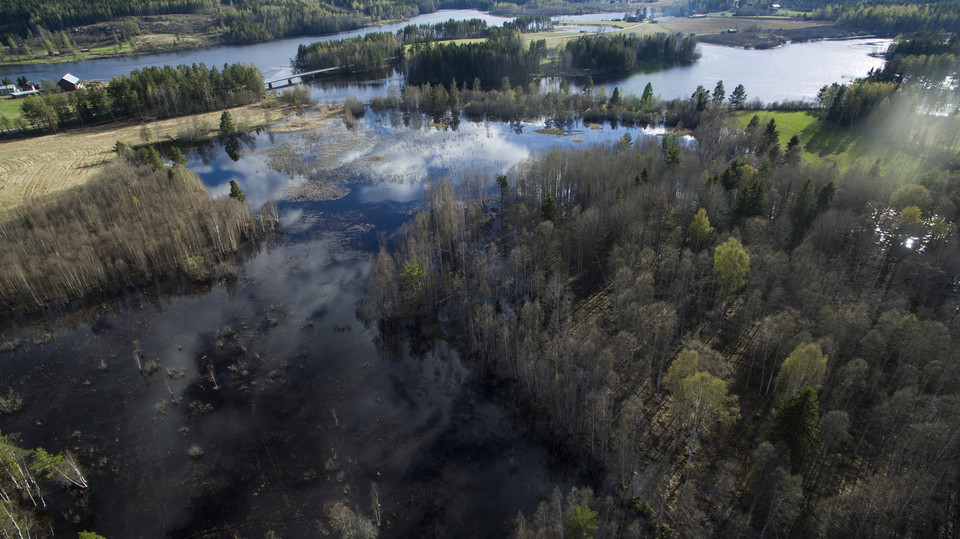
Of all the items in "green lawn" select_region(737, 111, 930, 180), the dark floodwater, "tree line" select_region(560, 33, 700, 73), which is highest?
"tree line" select_region(560, 33, 700, 73)

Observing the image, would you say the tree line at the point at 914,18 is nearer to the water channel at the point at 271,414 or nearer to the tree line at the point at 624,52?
the tree line at the point at 624,52

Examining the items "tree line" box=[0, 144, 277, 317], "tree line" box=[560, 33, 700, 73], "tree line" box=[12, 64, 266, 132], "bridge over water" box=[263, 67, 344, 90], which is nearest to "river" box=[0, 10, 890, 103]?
"bridge over water" box=[263, 67, 344, 90]

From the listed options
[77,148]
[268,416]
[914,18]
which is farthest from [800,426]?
[914,18]

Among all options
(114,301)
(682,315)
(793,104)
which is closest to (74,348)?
(114,301)

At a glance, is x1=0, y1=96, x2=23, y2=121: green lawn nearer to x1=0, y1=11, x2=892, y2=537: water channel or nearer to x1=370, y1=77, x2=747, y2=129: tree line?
x1=370, y1=77, x2=747, y2=129: tree line

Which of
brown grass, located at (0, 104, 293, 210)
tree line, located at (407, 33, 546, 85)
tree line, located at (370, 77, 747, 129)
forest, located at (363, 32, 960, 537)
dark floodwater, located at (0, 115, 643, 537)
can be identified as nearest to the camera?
forest, located at (363, 32, 960, 537)

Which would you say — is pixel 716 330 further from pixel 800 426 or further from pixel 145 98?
pixel 145 98
